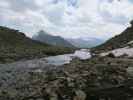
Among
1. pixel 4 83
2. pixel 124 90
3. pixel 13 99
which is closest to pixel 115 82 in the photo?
pixel 124 90

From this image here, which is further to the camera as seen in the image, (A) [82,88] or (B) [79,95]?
(A) [82,88]

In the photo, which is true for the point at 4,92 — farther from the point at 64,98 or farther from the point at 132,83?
the point at 132,83

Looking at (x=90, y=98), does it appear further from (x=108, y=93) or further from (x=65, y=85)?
(x=65, y=85)

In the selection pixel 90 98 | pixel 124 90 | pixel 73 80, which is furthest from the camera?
pixel 73 80

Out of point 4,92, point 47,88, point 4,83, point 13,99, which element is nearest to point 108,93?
point 47,88

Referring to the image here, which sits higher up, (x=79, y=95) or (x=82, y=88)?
(x=82, y=88)

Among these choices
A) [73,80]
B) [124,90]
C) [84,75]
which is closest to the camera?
[124,90]

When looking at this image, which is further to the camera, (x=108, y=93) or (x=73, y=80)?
(x=73, y=80)

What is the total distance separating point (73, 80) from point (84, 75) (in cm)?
373

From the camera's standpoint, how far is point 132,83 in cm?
3328

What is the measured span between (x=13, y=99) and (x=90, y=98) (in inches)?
337

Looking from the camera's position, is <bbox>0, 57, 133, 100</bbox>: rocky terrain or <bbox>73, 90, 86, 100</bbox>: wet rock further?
<bbox>0, 57, 133, 100</bbox>: rocky terrain

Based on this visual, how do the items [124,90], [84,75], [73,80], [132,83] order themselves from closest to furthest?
[124,90] → [132,83] → [73,80] → [84,75]

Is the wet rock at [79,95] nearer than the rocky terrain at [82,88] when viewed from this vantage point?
Yes
